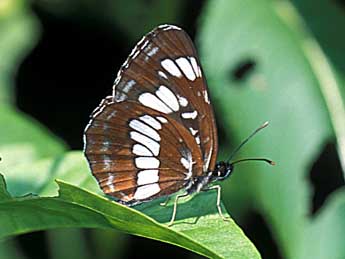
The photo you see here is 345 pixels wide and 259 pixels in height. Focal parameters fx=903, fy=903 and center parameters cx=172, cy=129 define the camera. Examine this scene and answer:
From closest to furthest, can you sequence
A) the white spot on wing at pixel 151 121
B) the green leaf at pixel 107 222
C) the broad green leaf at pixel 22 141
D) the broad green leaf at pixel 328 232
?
the green leaf at pixel 107 222 < the white spot on wing at pixel 151 121 < the broad green leaf at pixel 328 232 < the broad green leaf at pixel 22 141

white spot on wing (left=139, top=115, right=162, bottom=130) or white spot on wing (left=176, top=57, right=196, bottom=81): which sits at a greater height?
white spot on wing (left=176, top=57, right=196, bottom=81)

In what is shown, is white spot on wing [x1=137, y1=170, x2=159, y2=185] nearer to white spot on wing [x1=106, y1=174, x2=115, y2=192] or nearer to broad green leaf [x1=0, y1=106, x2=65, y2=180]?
white spot on wing [x1=106, y1=174, x2=115, y2=192]

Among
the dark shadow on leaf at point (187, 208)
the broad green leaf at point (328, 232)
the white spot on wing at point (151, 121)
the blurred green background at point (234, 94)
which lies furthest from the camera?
the blurred green background at point (234, 94)

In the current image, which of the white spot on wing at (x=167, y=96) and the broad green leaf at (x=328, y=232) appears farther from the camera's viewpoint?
the broad green leaf at (x=328, y=232)

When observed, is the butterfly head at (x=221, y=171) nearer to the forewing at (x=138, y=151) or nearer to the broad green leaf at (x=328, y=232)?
the forewing at (x=138, y=151)

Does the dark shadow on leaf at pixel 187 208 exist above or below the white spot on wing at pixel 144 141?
below

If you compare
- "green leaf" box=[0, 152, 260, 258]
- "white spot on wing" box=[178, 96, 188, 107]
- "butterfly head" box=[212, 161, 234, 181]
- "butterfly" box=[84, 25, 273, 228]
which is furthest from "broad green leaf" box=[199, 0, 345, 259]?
"green leaf" box=[0, 152, 260, 258]

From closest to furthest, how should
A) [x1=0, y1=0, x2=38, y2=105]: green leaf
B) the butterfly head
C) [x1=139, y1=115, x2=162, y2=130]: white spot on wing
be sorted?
1. [x1=139, y1=115, x2=162, y2=130]: white spot on wing
2. the butterfly head
3. [x1=0, y1=0, x2=38, y2=105]: green leaf

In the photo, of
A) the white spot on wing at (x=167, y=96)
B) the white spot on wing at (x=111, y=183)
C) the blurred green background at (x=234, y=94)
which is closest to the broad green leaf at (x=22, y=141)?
the blurred green background at (x=234, y=94)
